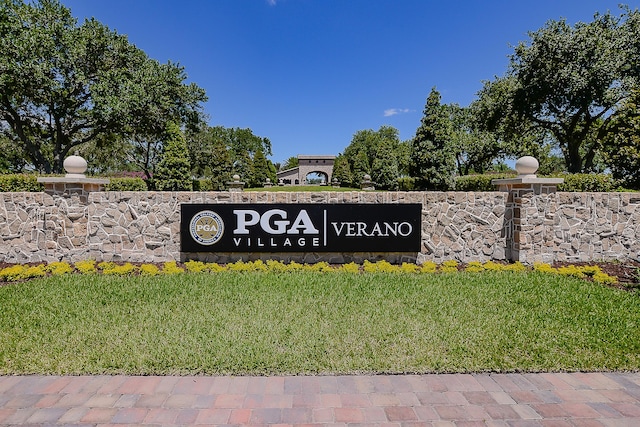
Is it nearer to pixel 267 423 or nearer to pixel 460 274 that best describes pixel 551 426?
pixel 267 423

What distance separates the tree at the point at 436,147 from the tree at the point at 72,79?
45.6 ft

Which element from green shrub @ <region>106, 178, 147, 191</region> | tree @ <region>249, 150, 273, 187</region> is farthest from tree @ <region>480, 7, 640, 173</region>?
tree @ <region>249, 150, 273, 187</region>

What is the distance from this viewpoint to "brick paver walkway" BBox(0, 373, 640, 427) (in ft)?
8.13

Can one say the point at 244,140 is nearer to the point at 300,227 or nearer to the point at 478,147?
the point at 478,147

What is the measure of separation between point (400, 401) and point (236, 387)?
52.0 inches

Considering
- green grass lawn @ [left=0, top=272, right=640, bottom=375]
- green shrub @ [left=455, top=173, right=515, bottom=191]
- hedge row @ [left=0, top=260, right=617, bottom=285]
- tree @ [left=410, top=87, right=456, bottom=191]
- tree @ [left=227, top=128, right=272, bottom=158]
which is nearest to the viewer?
green grass lawn @ [left=0, top=272, right=640, bottom=375]

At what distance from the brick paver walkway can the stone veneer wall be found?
173 inches

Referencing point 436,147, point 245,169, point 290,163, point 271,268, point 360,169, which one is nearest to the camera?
point 271,268

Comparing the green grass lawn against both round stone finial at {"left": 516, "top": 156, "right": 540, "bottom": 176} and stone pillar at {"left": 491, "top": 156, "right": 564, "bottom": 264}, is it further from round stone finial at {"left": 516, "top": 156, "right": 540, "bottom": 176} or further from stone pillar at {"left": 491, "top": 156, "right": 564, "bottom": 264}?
round stone finial at {"left": 516, "top": 156, "right": 540, "bottom": 176}

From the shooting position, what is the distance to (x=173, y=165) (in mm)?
17156

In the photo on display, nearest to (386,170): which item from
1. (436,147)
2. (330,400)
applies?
(436,147)

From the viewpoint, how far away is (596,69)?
1703 centimetres

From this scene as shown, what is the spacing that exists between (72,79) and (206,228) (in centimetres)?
1577

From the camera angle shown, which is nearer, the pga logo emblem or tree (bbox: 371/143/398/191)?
the pga logo emblem
